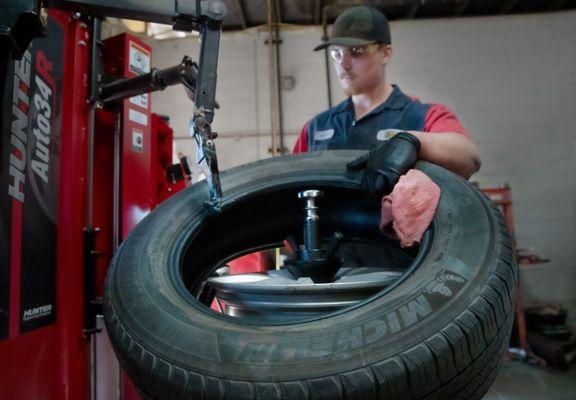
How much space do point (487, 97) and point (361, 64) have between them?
11.8 feet

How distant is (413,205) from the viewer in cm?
83

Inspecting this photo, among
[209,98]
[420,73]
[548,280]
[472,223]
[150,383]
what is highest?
[420,73]

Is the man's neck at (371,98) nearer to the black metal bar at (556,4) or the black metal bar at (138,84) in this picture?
the black metal bar at (138,84)

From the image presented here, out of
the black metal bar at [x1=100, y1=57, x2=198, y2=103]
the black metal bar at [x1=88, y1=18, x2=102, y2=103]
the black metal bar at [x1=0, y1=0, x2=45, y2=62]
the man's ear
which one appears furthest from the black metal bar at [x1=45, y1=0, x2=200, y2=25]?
the man's ear

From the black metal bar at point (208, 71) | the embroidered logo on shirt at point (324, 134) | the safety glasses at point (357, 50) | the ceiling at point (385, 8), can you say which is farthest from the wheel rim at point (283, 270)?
the ceiling at point (385, 8)

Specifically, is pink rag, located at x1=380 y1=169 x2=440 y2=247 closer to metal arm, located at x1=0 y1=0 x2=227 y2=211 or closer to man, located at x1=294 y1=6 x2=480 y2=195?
man, located at x1=294 y1=6 x2=480 y2=195

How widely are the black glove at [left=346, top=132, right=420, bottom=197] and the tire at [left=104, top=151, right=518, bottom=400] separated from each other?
53mm

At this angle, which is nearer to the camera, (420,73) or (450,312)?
(450,312)

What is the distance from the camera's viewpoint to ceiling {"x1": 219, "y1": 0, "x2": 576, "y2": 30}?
4.33 meters

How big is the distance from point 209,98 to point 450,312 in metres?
0.68

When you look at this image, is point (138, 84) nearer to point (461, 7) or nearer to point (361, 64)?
point (361, 64)

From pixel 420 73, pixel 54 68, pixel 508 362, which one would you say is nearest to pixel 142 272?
pixel 54 68

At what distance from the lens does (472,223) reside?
771 millimetres

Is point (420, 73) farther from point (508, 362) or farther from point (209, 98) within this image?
point (209, 98)
